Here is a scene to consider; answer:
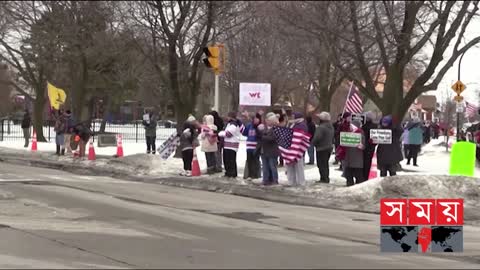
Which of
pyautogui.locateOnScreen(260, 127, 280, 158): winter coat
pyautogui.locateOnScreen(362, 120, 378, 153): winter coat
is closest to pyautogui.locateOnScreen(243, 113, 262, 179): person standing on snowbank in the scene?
pyautogui.locateOnScreen(260, 127, 280, 158): winter coat

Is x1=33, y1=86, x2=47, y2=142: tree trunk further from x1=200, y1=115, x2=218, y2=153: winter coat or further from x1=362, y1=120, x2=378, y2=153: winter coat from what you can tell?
x1=362, y1=120, x2=378, y2=153: winter coat

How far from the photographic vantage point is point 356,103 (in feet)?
62.6

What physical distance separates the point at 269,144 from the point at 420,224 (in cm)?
923

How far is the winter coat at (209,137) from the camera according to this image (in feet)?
61.6

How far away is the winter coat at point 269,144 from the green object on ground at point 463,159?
172 inches

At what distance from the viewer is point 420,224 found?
Result: 7.69m

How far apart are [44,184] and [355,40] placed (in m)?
9.11

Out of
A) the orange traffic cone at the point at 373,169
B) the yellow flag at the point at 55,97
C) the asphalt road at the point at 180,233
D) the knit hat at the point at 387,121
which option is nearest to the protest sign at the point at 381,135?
the knit hat at the point at 387,121

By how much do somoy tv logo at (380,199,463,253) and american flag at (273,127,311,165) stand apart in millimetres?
8254

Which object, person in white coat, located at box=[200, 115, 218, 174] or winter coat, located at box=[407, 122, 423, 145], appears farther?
winter coat, located at box=[407, 122, 423, 145]

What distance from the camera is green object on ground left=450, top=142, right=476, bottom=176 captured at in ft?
54.4

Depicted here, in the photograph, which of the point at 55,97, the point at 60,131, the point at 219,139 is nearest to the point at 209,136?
the point at 219,139

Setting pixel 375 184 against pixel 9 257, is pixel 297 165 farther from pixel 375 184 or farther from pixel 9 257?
pixel 9 257

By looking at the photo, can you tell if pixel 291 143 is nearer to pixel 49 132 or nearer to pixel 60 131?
pixel 60 131
